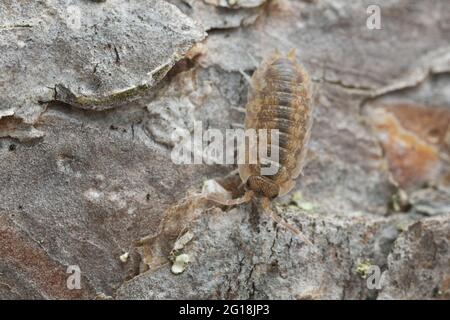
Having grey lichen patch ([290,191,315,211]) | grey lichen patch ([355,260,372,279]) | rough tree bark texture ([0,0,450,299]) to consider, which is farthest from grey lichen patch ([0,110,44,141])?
grey lichen patch ([355,260,372,279])

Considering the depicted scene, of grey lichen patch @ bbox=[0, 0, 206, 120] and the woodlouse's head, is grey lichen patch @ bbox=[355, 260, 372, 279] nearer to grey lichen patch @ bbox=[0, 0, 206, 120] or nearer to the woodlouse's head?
the woodlouse's head

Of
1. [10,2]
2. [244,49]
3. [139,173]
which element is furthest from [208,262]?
[10,2]

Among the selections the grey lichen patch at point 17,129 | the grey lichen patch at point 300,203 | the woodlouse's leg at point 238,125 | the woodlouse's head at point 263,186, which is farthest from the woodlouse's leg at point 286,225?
the grey lichen patch at point 17,129

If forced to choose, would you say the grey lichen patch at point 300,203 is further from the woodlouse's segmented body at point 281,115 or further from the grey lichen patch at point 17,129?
the grey lichen patch at point 17,129

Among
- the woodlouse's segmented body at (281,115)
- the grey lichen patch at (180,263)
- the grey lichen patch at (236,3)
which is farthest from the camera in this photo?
the woodlouse's segmented body at (281,115)

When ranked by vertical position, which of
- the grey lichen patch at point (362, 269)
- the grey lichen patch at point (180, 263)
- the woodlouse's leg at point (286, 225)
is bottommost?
the grey lichen patch at point (362, 269)
